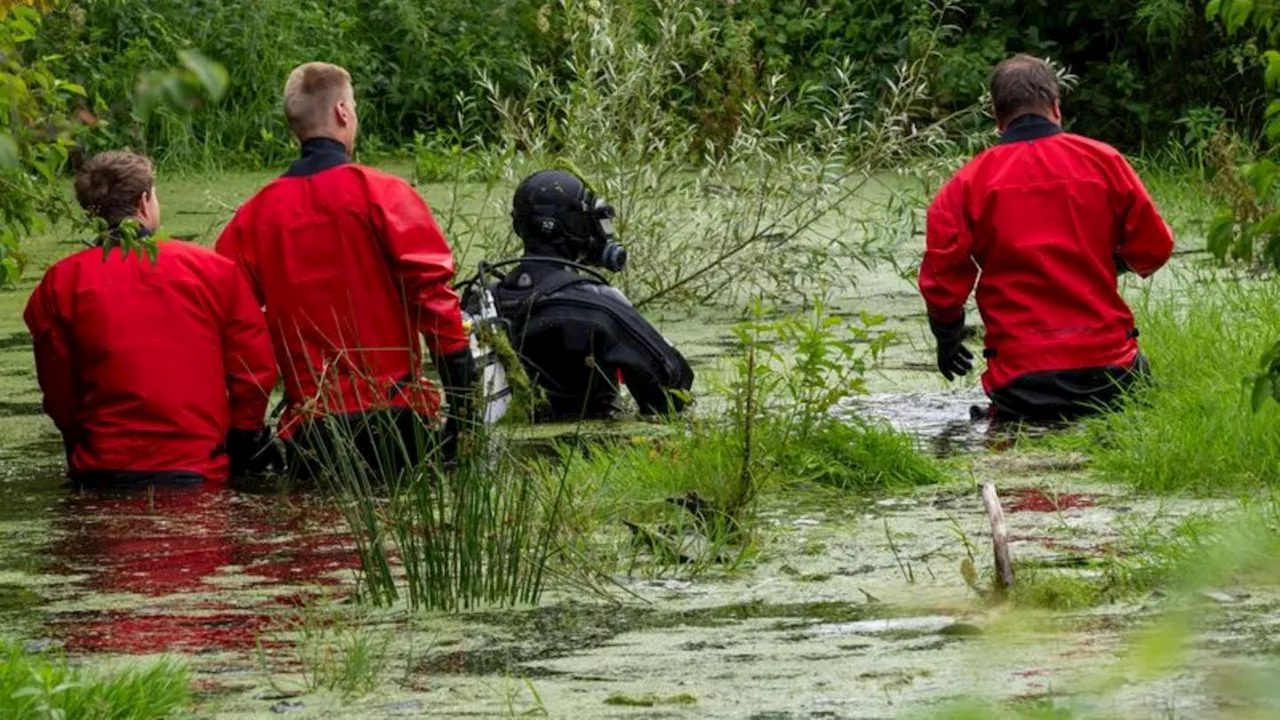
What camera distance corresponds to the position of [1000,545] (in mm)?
4117

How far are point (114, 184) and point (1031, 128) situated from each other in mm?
2511

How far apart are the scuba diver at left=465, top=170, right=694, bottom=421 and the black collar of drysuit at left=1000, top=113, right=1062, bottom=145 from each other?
1139mm

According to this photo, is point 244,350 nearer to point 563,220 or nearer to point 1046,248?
point 563,220

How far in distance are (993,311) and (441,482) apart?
2.70 m

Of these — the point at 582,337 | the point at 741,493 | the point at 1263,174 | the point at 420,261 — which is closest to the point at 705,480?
the point at 741,493

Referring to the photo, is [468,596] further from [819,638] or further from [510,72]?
[510,72]

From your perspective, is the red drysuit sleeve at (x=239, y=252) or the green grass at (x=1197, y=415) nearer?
the green grass at (x=1197, y=415)

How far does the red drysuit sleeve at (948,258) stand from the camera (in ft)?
21.7

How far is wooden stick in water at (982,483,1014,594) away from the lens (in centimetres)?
411

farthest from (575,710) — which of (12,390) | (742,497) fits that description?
(12,390)

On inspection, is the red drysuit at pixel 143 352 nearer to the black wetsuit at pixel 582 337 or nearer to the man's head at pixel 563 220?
the black wetsuit at pixel 582 337

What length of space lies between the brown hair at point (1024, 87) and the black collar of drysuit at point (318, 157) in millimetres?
1831

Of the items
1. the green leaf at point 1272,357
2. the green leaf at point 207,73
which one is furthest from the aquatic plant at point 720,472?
the green leaf at point 207,73

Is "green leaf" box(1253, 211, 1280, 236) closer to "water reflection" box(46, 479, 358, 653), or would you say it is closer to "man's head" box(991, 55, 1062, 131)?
"water reflection" box(46, 479, 358, 653)
